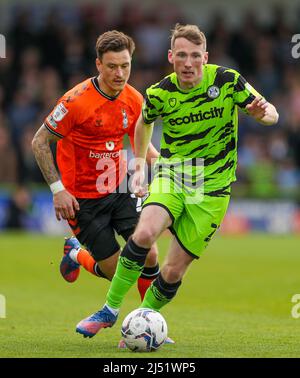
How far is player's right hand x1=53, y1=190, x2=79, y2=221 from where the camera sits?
813cm

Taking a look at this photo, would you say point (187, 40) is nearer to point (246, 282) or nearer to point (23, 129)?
point (246, 282)

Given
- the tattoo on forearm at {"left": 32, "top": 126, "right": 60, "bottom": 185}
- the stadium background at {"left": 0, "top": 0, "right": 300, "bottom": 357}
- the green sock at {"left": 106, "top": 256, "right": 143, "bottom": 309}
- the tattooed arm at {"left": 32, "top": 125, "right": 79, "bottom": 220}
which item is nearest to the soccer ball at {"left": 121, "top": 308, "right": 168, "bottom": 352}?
the green sock at {"left": 106, "top": 256, "right": 143, "bottom": 309}

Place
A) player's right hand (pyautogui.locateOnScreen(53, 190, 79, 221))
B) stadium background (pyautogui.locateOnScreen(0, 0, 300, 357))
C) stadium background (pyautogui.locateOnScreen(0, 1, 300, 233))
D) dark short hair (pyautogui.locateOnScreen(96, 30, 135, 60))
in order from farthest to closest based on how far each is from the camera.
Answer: stadium background (pyautogui.locateOnScreen(0, 1, 300, 233)) → stadium background (pyautogui.locateOnScreen(0, 0, 300, 357)) → dark short hair (pyautogui.locateOnScreen(96, 30, 135, 60)) → player's right hand (pyautogui.locateOnScreen(53, 190, 79, 221))

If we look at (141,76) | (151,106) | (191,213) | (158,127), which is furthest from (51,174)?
Result: (141,76)

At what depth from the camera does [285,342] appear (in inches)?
308

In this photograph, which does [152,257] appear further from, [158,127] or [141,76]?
[141,76]

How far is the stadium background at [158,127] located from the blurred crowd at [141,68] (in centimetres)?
3

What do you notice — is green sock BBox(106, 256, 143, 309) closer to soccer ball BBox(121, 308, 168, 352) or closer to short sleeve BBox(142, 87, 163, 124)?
soccer ball BBox(121, 308, 168, 352)

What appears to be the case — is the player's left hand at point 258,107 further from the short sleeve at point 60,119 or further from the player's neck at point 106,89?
the short sleeve at point 60,119

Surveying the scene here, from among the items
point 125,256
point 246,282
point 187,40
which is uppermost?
point 187,40

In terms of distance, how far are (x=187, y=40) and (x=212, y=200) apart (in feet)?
4.20

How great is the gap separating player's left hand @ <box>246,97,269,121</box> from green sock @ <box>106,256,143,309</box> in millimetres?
1466
